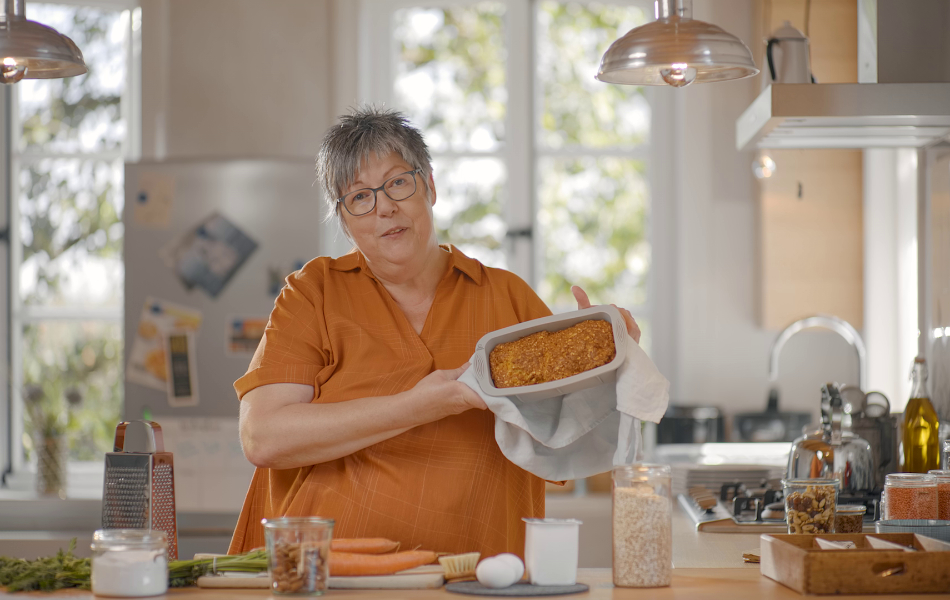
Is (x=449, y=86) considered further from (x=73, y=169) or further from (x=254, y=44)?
(x=73, y=169)

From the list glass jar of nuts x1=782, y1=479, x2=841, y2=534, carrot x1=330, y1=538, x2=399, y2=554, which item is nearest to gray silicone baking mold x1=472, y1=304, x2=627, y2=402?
carrot x1=330, y1=538, x2=399, y2=554

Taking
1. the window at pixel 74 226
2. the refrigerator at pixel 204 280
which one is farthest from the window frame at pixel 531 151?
the window at pixel 74 226

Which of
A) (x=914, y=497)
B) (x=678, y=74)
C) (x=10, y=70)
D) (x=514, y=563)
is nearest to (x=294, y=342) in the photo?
(x=514, y=563)

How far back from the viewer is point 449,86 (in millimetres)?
4059

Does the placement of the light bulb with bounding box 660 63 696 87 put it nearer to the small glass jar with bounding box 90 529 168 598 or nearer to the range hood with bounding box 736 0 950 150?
the range hood with bounding box 736 0 950 150

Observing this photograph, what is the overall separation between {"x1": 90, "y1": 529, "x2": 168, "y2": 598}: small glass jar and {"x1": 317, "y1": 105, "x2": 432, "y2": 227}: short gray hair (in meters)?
0.72

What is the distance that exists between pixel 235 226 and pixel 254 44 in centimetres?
77

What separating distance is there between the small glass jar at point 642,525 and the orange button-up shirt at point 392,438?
362 mm

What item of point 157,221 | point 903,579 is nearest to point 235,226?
point 157,221

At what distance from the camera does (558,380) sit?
1.53 meters

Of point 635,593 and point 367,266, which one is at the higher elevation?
point 367,266

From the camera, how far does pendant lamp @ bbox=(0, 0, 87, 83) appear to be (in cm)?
176

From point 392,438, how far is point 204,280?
204 centimetres

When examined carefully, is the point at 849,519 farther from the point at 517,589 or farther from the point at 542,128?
the point at 542,128
